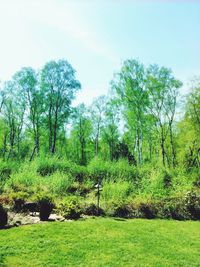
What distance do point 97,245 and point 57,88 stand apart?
92.4ft

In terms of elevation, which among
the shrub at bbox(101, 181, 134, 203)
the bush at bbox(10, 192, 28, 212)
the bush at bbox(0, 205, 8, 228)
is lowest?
the bush at bbox(0, 205, 8, 228)

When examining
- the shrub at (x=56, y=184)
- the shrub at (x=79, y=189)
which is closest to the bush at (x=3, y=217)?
the shrub at (x=56, y=184)

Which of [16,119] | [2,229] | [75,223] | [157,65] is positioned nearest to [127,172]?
[75,223]

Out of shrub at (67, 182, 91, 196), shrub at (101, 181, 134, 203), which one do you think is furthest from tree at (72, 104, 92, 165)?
shrub at (101, 181, 134, 203)

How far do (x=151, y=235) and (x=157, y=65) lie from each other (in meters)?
24.9

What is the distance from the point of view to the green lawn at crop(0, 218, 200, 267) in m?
7.43

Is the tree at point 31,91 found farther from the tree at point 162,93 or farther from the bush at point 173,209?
the bush at point 173,209

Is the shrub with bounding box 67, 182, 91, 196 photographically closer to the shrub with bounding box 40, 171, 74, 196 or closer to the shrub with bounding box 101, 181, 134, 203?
the shrub with bounding box 40, 171, 74, 196

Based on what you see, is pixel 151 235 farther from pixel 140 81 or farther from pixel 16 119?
pixel 16 119

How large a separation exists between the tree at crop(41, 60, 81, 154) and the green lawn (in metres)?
24.7

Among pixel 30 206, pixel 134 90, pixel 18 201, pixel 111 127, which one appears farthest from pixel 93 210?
pixel 111 127

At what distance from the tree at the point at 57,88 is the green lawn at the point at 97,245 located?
24695mm

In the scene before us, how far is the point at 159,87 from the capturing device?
31.7 metres

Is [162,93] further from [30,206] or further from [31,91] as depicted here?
[30,206]
